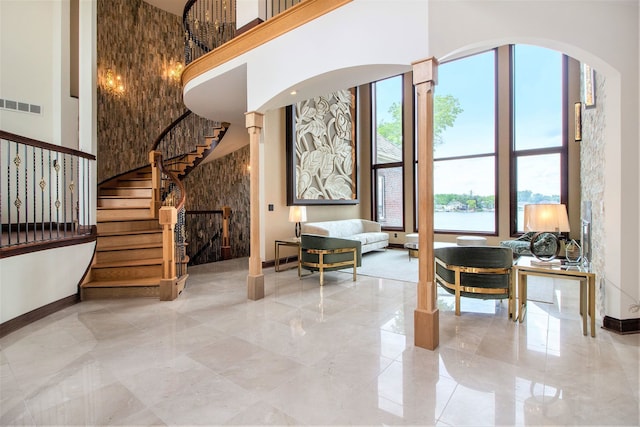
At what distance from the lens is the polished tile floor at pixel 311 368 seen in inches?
72.7

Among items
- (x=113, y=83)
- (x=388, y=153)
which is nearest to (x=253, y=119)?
(x=113, y=83)

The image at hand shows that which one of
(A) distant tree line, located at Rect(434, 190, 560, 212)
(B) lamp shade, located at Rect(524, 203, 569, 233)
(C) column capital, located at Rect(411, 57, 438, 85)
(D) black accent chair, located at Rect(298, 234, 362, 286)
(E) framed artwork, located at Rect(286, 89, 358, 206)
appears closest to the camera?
(C) column capital, located at Rect(411, 57, 438, 85)

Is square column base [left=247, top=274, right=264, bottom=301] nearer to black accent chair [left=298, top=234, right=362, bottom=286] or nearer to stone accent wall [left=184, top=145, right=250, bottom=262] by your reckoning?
black accent chair [left=298, top=234, right=362, bottom=286]

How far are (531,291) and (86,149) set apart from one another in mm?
6773

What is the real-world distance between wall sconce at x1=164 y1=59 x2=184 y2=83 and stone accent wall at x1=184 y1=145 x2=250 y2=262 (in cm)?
242

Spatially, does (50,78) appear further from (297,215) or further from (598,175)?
(598,175)

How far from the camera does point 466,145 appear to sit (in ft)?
26.0

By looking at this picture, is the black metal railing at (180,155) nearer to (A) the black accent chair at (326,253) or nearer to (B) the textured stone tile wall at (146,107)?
(B) the textured stone tile wall at (146,107)

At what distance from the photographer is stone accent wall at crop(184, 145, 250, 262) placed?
27.1 ft

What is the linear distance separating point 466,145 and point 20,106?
29.2 feet

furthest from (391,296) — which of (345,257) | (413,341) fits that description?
(413,341)

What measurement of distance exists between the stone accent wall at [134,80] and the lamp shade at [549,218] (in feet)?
27.1

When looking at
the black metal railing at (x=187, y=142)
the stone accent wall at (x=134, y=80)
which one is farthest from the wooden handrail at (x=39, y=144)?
the stone accent wall at (x=134, y=80)

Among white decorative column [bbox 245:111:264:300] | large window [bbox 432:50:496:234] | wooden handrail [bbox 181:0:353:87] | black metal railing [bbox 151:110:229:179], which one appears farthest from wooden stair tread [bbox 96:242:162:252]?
large window [bbox 432:50:496:234]
